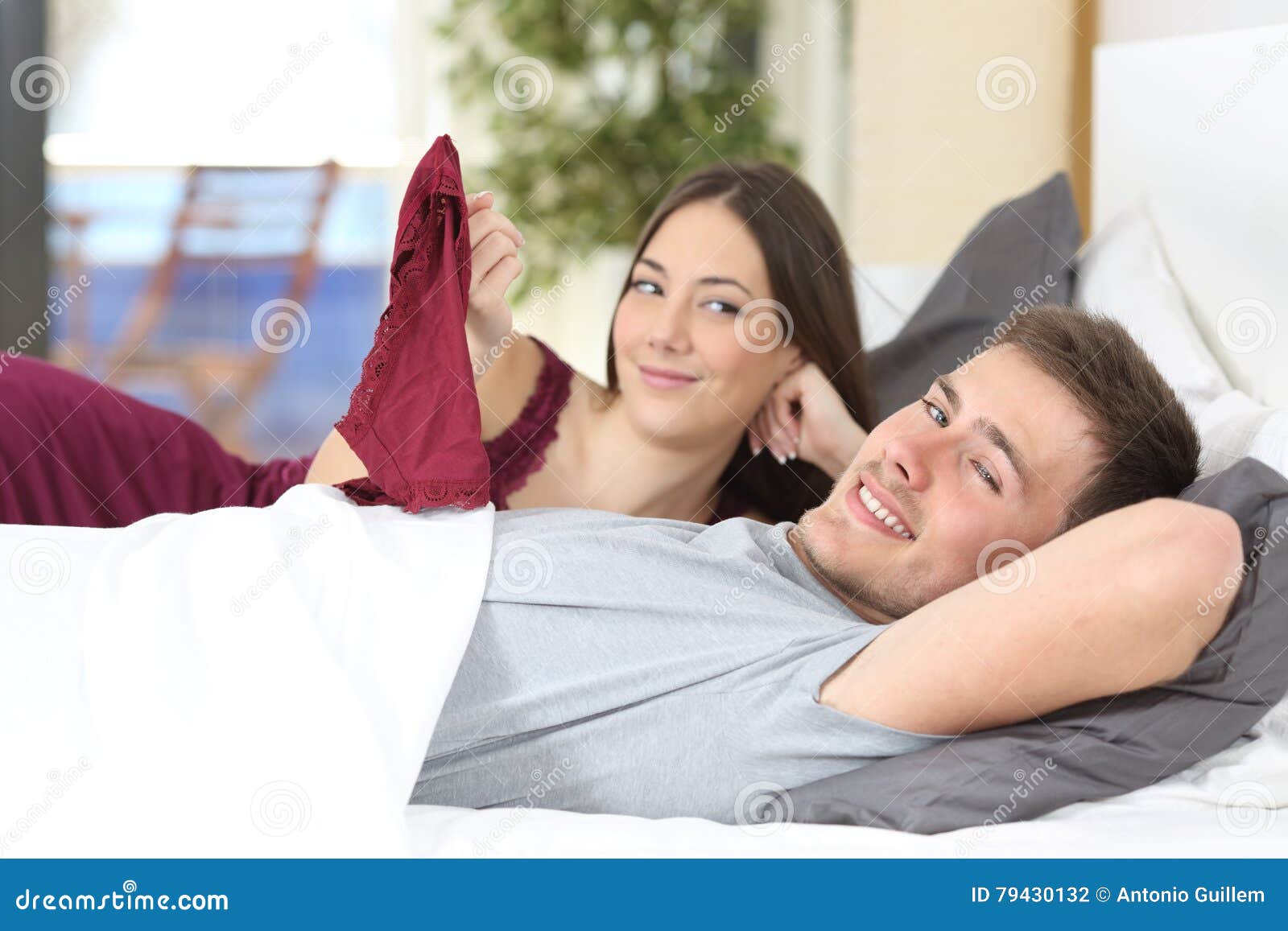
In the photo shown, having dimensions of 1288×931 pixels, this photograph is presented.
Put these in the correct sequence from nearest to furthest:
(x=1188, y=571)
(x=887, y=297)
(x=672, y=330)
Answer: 1. (x=1188, y=571)
2. (x=672, y=330)
3. (x=887, y=297)

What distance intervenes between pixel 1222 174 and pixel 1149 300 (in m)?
0.19

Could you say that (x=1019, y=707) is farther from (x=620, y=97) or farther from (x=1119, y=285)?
(x=620, y=97)

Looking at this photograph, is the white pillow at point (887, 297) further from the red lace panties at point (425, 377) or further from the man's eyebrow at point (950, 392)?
the red lace panties at point (425, 377)

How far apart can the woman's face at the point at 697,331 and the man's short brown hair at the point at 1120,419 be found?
56 centimetres

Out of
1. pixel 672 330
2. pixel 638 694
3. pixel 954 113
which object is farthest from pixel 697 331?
pixel 954 113

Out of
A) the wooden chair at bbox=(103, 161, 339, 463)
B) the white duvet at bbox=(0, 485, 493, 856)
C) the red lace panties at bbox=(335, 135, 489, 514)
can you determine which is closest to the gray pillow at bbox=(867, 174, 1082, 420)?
the red lace panties at bbox=(335, 135, 489, 514)

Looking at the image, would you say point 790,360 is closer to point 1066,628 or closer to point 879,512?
point 879,512

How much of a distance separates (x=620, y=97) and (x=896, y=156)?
1248 millimetres

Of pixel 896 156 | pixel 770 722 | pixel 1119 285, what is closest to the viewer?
pixel 770 722

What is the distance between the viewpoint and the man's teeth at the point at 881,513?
122 cm

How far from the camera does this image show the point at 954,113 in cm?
271

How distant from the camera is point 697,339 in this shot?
1.73 m
